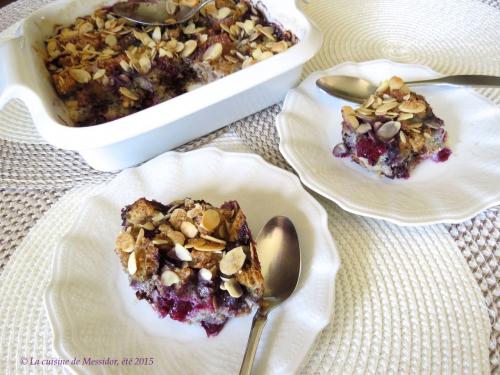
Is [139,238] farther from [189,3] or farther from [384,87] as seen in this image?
[189,3]

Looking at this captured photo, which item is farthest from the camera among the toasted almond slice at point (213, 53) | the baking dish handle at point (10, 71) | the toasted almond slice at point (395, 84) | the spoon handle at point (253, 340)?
the toasted almond slice at point (213, 53)

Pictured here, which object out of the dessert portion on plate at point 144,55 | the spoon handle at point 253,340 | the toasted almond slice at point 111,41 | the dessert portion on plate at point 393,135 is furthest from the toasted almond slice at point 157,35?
the spoon handle at point 253,340

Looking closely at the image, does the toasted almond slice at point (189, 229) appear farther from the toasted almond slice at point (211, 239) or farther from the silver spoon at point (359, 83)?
the silver spoon at point (359, 83)

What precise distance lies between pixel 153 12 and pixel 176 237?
759 mm

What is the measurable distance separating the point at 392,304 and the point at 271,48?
0.66 meters

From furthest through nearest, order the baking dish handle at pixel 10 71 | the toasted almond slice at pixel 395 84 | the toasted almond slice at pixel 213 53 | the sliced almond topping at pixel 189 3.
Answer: the sliced almond topping at pixel 189 3, the toasted almond slice at pixel 213 53, the toasted almond slice at pixel 395 84, the baking dish handle at pixel 10 71

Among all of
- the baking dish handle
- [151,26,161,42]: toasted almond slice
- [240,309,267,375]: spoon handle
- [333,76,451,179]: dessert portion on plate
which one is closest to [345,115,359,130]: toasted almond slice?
[333,76,451,179]: dessert portion on plate

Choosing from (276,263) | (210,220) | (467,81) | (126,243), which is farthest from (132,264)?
(467,81)

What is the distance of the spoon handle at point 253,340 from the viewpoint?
597mm

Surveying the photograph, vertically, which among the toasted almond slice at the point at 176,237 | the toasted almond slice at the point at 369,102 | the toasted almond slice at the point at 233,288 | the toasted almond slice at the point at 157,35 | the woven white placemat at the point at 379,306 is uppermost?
the toasted almond slice at the point at 157,35

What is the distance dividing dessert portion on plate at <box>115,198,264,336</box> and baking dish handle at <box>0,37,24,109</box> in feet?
1.28

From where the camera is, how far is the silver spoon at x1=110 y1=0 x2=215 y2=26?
1.13 metres

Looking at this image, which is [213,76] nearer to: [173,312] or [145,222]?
[145,222]

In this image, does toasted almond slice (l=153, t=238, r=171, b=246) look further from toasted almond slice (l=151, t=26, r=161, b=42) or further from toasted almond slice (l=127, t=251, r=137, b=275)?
toasted almond slice (l=151, t=26, r=161, b=42)
